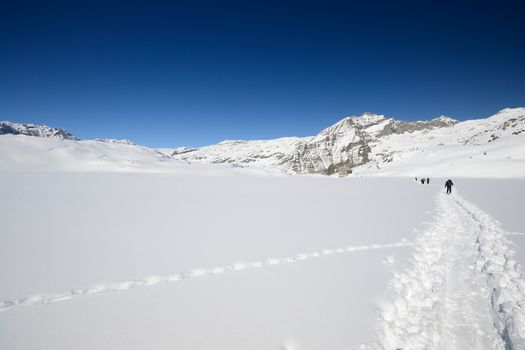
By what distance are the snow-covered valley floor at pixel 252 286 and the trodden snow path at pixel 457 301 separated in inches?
1.1

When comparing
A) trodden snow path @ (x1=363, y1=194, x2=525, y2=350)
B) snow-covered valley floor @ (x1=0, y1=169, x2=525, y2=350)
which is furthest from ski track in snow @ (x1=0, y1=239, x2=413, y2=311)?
trodden snow path @ (x1=363, y1=194, x2=525, y2=350)

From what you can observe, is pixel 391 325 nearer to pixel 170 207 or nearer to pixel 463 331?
pixel 463 331

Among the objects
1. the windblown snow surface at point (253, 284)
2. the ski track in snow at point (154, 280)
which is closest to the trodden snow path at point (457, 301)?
the windblown snow surface at point (253, 284)

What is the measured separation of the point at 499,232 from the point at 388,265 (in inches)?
269

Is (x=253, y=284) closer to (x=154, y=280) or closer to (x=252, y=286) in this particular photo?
(x=252, y=286)

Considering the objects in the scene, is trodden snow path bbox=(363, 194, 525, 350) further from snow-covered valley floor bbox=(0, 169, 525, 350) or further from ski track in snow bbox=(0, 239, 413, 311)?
ski track in snow bbox=(0, 239, 413, 311)

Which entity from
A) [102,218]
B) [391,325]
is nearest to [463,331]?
[391,325]

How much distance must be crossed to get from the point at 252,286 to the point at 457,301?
3.98 meters

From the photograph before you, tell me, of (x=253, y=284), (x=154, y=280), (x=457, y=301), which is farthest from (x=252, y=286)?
(x=457, y=301)

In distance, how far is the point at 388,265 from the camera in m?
7.93

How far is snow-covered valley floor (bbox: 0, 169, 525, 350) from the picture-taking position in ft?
14.8

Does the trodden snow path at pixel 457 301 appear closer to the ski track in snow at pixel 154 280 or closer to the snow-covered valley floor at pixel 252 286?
the snow-covered valley floor at pixel 252 286

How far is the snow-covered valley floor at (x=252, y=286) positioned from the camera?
4.52 m

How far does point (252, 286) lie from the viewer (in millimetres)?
6270
